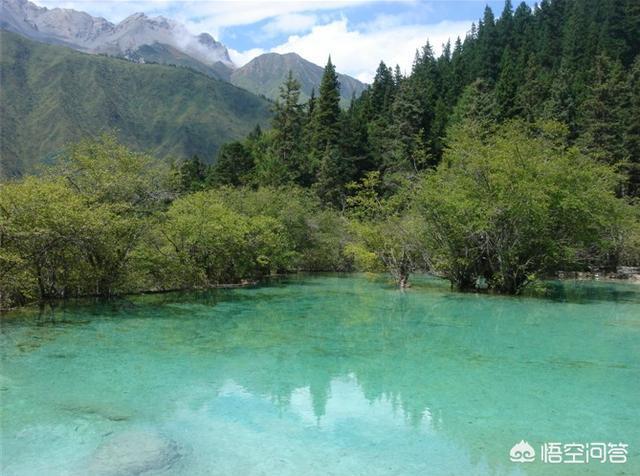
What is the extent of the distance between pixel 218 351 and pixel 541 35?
81263 millimetres

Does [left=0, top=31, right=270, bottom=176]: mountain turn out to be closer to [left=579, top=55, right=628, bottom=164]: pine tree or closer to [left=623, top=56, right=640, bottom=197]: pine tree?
[left=579, top=55, right=628, bottom=164]: pine tree

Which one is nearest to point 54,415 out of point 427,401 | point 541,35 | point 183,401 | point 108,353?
point 183,401

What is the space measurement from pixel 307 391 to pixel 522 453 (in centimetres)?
377

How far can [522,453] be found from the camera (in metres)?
6.80

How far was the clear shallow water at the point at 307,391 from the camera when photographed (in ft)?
21.6

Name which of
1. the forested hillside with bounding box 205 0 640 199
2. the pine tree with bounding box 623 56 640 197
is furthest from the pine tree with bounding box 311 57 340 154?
the pine tree with bounding box 623 56 640 197

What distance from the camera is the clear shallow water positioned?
6.59 m

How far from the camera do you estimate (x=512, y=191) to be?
22.2 metres

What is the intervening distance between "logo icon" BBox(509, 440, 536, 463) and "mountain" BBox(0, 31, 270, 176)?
324 feet

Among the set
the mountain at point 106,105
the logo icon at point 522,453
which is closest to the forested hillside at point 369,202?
the logo icon at point 522,453

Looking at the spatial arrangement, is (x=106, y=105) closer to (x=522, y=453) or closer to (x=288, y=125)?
(x=288, y=125)

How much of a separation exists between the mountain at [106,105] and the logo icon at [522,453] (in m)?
98.9

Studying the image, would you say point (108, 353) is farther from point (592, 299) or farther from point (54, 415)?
point (592, 299)

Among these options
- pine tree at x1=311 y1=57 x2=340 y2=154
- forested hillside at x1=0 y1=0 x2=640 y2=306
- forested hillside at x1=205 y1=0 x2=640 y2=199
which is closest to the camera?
forested hillside at x1=0 y1=0 x2=640 y2=306
